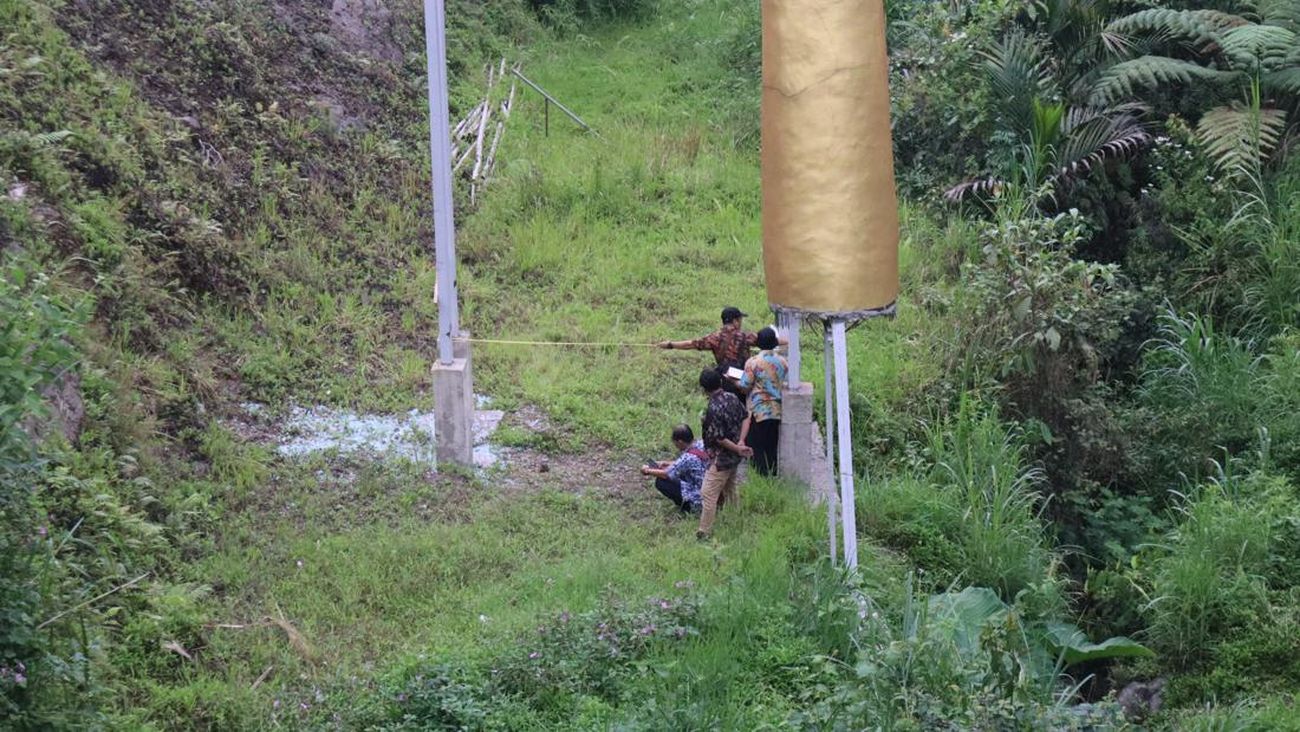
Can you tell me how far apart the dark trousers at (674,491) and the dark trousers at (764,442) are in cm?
60

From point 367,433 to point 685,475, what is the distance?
2431mm

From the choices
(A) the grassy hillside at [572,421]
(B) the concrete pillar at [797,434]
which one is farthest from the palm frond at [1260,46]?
(B) the concrete pillar at [797,434]

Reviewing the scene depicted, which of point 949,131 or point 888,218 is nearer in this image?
point 888,218

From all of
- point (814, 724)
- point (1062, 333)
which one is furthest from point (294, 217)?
point (814, 724)

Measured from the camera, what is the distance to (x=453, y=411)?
860 cm

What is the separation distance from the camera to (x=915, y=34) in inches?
571

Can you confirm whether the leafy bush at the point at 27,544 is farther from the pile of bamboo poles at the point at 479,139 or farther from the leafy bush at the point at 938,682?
the pile of bamboo poles at the point at 479,139

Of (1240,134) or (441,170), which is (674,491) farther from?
(1240,134)

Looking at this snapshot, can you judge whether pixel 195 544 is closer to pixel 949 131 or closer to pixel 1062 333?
pixel 1062 333

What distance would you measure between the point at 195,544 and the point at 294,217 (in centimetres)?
504

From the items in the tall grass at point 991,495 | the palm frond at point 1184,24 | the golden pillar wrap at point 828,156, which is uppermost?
the palm frond at point 1184,24

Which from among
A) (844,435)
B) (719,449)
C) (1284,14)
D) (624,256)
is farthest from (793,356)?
(1284,14)

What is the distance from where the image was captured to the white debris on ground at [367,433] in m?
8.88

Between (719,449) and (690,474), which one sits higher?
(719,449)
